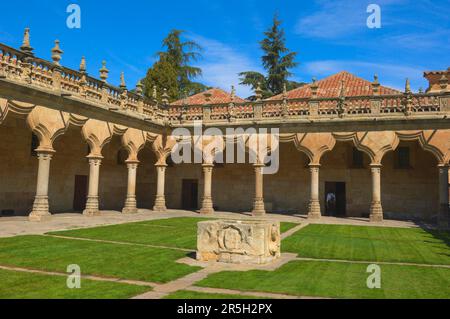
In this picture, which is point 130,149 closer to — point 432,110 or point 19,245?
point 19,245

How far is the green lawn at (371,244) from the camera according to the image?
10805 millimetres

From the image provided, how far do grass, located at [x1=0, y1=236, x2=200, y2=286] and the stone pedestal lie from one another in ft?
3.00

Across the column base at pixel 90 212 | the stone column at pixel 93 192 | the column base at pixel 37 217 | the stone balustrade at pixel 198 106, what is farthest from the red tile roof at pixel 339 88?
the column base at pixel 37 217

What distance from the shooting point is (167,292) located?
672 cm

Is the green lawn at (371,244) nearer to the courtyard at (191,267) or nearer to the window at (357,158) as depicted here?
the courtyard at (191,267)

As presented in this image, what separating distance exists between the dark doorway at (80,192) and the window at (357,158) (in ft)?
55.0

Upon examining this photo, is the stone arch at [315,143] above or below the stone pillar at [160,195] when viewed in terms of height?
above

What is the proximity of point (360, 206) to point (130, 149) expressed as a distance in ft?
48.3

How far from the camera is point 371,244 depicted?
13086 mm

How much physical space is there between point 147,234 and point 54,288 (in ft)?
24.7

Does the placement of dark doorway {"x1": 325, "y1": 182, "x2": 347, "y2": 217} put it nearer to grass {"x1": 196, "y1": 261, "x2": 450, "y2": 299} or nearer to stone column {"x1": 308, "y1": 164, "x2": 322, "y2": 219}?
stone column {"x1": 308, "y1": 164, "x2": 322, "y2": 219}

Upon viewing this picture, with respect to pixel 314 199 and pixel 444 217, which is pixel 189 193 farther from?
pixel 444 217

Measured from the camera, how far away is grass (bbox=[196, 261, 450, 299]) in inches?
270
